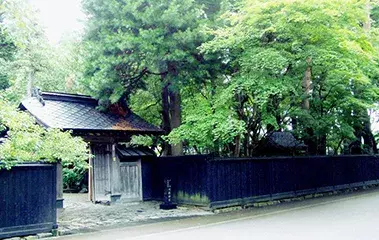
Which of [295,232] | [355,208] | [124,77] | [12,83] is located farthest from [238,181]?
[12,83]

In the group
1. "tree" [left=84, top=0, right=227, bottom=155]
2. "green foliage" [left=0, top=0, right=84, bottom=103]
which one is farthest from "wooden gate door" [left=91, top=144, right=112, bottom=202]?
"green foliage" [left=0, top=0, right=84, bottom=103]

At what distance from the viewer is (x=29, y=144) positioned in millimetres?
10461

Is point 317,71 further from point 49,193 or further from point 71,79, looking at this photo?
point 71,79

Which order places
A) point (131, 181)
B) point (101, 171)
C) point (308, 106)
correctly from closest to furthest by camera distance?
point (101, 171), point (131, 181), point (308, 106)

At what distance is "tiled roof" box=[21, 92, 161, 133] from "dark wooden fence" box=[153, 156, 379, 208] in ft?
7.36

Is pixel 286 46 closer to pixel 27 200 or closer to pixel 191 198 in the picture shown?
pixel 191 198

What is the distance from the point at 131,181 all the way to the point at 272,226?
26.2 feet

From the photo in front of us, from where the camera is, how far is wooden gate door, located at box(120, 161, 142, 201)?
16.9 meters

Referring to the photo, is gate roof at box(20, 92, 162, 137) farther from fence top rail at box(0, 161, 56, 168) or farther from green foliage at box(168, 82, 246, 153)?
fence top rail at box(0, 161, 56, 168)

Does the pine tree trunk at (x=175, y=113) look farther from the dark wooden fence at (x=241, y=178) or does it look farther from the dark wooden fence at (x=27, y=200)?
the dark wooden fence at (x=27, y=200)

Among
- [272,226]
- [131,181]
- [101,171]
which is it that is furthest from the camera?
[131,181]

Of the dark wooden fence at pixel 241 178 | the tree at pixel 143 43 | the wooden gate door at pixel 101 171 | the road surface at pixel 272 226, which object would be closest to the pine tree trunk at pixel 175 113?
the dark wooden fence at pixel 241 178

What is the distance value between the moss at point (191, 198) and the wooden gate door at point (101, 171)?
10.6 feet

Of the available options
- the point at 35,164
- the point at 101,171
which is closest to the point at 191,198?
the point at 101,171
